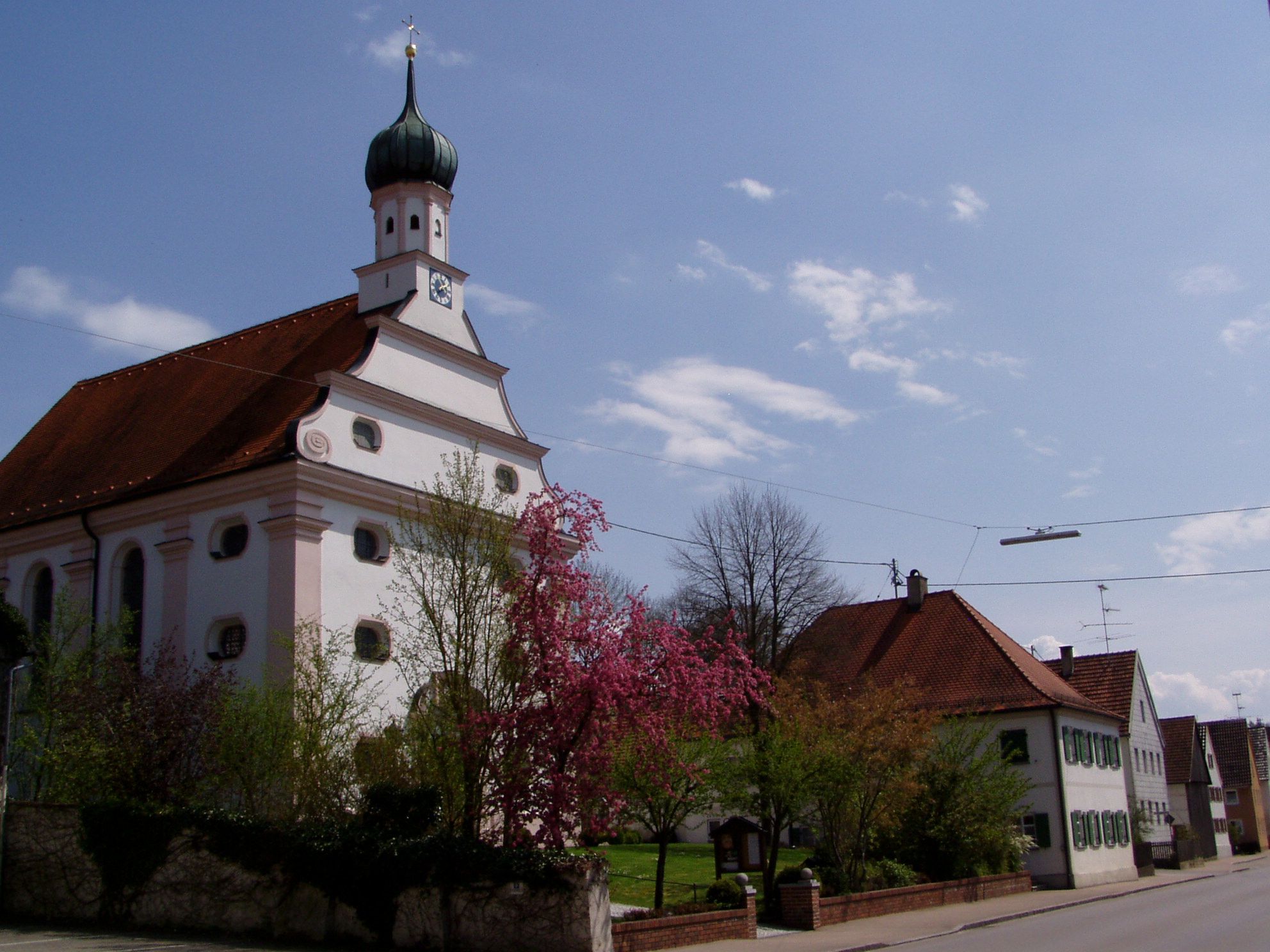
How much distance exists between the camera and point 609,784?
17.6 meters

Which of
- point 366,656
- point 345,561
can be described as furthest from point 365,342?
point 366,656

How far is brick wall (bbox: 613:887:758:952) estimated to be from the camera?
1653cm

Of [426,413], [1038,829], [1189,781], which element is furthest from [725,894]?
[1189,781]

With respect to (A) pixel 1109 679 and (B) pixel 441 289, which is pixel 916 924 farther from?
(A) pixel 1109 679

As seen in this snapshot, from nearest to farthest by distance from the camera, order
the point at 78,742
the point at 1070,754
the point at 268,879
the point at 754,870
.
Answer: the point at 268,879
the point at 78,742
the point at 754,870
the point at 1070,754

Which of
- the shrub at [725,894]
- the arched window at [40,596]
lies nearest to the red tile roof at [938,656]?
the shrub at [725,894]

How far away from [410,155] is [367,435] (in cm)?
848

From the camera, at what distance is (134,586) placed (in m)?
27.1

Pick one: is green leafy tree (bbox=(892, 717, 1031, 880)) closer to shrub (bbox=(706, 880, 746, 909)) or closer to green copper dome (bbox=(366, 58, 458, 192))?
shrub (bbox=(706, 880, 746, 909))

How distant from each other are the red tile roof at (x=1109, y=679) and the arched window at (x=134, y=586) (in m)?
34.1

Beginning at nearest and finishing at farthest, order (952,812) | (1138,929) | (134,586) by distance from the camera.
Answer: (1138,929)
(134,586)
(952,812)

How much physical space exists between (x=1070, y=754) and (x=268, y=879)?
27999 millimetres

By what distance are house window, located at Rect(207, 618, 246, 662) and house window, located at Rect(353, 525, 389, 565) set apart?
8.81ft

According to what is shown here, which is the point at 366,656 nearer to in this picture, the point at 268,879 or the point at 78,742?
the point at 78,742
